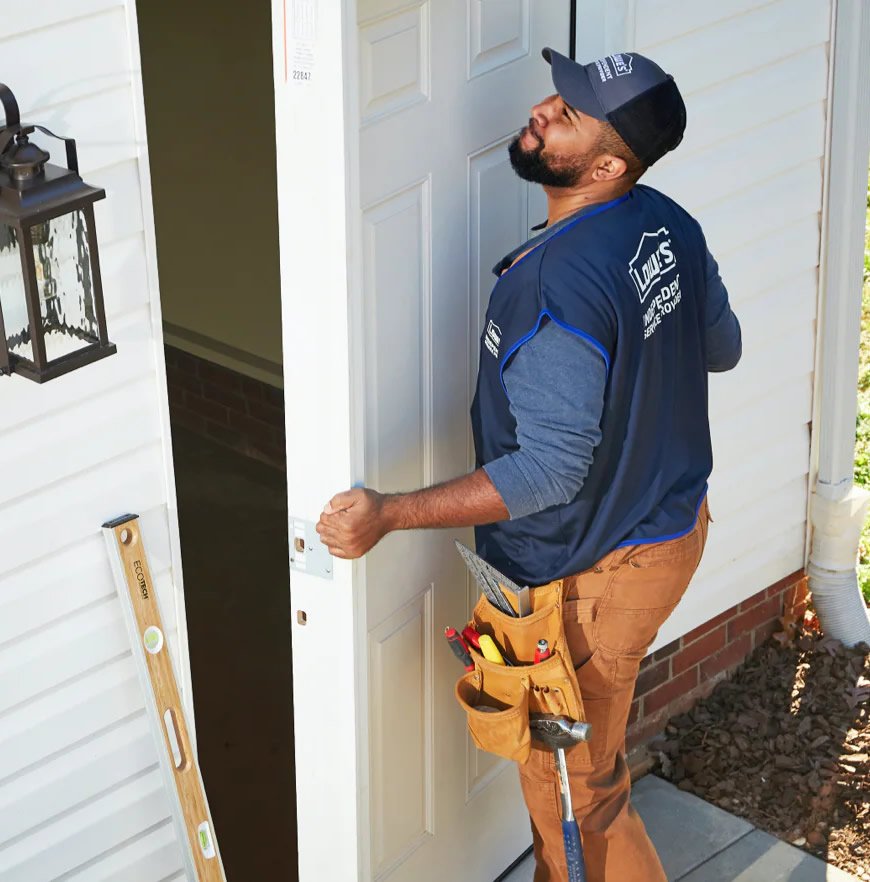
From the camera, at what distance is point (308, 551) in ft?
9.69

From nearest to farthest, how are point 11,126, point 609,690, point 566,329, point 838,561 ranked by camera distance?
1. point 11,126
2. point 566,329
3. point 609,690
4. point 838,561

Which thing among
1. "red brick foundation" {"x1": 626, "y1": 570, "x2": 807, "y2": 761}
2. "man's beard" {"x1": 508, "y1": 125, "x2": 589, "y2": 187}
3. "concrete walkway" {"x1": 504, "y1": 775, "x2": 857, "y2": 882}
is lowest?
"concrete walkway" {"x1": 504, "y1": 775, "x2": 857, "y2": 882}

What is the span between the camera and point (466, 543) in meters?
3.42

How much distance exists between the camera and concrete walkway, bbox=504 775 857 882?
153 inches

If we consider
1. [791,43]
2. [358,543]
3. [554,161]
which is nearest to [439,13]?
[554,161]

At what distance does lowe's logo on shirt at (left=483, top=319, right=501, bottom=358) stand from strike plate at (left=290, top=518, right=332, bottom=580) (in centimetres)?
50

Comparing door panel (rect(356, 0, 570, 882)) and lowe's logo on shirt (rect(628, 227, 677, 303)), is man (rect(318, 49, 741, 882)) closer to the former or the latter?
lowe's logo on shirt (rect(628, 227, 677, 303))

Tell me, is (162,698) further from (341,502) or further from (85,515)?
(341,502)

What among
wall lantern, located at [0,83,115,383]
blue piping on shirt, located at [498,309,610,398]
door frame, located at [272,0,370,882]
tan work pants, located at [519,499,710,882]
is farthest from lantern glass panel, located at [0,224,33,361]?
tan work pants, located at [519,499,710,882]

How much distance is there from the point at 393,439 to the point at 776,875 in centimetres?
178

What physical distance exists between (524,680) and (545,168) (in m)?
1.05

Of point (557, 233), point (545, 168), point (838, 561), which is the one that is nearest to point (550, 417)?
point (557, 233)

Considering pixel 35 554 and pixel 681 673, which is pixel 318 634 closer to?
pixel 35 554

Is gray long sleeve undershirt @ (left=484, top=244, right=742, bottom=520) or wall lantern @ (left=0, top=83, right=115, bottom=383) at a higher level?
wall lantern @ (left=0, top=83, right=115, bottom=383)
